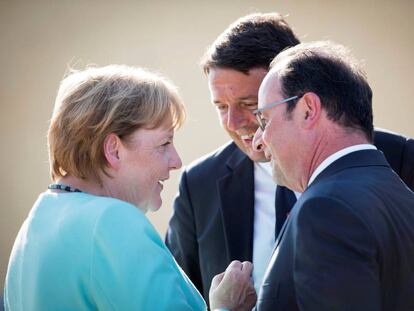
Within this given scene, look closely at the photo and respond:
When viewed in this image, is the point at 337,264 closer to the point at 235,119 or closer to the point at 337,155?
the point at 337,155

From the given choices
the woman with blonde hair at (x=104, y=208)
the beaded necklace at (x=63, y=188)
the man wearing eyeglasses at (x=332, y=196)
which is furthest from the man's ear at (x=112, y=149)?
the man wearing eyeglasses at (x=332, y=196)

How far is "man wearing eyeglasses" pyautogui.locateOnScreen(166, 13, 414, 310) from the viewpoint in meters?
3.28

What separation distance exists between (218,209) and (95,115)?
1257 mm

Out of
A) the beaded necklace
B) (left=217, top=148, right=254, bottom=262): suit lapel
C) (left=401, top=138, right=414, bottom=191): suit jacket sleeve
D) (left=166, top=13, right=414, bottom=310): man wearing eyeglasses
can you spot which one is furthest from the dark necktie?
the beaded necklace

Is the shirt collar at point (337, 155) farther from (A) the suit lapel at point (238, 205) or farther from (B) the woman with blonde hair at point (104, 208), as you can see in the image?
(A) the suit lapel at point (238, 205)

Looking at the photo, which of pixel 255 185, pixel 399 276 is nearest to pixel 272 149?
pixel 399 276

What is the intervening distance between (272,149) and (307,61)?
0.32 metres

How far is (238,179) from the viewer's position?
139 inches

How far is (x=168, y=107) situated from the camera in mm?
2561

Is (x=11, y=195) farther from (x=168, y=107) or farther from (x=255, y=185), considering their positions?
(x=168, y=107)

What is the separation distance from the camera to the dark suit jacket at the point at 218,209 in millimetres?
3307

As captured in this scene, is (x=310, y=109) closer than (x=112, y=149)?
Yes

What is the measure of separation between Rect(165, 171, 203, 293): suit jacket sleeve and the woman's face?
956 millimetres

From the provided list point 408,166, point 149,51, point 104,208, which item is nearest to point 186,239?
point 408,166
